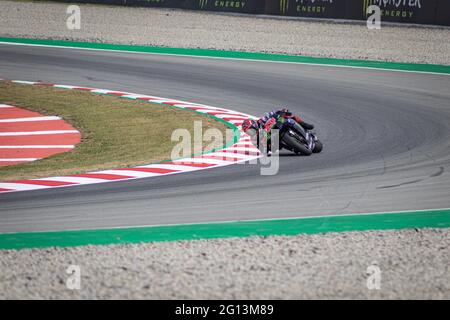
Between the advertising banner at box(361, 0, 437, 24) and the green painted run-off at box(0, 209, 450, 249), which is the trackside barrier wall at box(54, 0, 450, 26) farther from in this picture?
the green painted run-off at box(0, 209, 450, 249)

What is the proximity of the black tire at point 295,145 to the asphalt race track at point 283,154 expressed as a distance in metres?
0.20

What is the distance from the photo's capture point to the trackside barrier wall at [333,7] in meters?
27.4

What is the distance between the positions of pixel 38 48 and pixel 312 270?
18.5 m

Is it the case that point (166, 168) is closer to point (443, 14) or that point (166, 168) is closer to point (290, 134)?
point (290, 134)

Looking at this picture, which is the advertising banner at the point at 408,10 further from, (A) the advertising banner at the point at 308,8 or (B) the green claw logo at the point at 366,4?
(A) the advertising banner at the point at 308,8

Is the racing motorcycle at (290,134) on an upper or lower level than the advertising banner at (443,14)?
lower

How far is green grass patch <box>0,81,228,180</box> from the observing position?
13.1m

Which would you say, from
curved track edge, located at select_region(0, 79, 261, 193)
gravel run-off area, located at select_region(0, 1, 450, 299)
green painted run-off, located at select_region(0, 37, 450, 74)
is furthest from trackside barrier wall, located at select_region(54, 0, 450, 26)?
gravel run-off area, located at select_region(0, 1, 450, 299)

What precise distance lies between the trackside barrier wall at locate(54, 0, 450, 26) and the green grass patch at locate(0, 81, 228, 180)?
12.5 meters

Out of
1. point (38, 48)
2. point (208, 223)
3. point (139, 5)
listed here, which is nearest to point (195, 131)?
point (208, 223)

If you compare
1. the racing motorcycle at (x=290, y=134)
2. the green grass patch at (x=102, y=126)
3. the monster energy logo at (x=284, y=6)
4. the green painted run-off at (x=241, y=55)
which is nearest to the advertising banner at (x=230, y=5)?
the monster energy logo at (x=284, y=6)

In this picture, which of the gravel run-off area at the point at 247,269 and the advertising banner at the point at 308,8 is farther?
the advertising banner at the point at 308,8

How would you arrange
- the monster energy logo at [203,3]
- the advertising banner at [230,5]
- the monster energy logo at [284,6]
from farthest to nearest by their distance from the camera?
1. the monster energy logo at [203,3]
2. the advertising banner at [230,5]
3. the monster energy logo at [284,6]

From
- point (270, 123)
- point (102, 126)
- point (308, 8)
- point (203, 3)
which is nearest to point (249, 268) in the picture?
point (270, 123)
